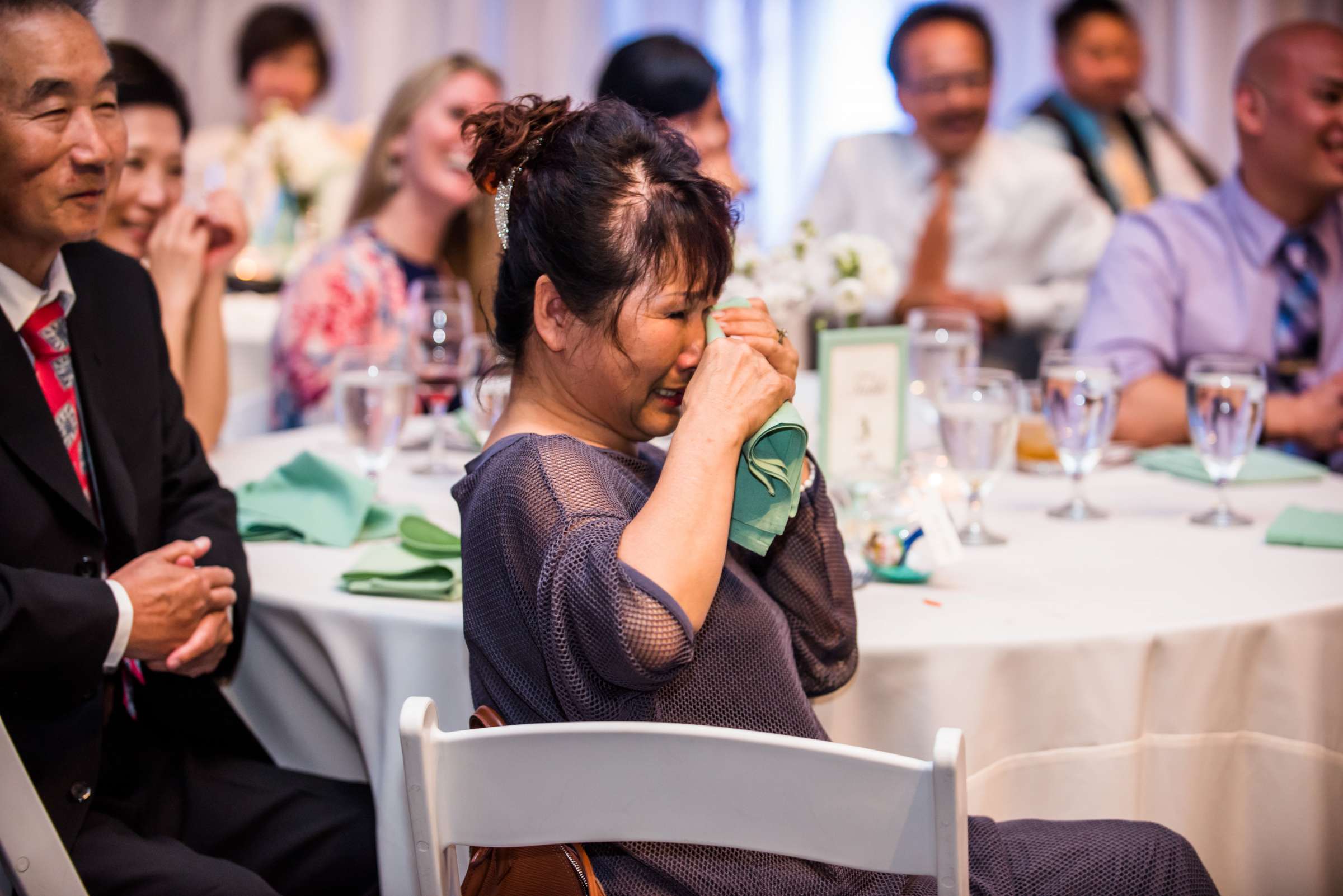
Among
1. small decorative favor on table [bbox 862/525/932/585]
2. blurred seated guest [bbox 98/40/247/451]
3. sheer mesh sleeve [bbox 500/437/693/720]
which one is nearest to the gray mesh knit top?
sheer mesh sleeve [bbox 500/437/693/720]

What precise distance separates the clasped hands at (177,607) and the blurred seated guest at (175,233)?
71cm

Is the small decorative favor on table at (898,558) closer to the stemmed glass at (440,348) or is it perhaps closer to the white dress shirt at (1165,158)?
the stemmed glass at (440,348)

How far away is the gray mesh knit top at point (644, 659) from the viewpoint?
1.10 meters

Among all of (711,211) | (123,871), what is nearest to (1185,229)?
(711,211)

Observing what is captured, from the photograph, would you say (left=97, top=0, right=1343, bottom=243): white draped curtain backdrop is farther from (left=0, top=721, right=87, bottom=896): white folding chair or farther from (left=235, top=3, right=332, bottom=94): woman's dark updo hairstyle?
(left=0, top=721, right=87, bottom=896): white folding chair

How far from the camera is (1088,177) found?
483 cm

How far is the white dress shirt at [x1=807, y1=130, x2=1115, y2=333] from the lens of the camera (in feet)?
13.7

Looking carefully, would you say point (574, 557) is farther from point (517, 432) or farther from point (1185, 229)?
A: point (1185, 229)

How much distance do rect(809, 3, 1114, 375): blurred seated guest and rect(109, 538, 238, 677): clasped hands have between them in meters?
2.80

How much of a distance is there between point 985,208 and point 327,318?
2.32 meters

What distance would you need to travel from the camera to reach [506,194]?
4.32 feet

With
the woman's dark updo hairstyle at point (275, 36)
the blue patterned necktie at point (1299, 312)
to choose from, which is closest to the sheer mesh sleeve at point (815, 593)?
the blue patterned necktie at point (1299, 312)

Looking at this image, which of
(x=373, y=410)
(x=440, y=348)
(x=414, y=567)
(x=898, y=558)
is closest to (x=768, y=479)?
(x=898, y=558)

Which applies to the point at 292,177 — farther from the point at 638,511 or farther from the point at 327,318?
the point at 638,511
